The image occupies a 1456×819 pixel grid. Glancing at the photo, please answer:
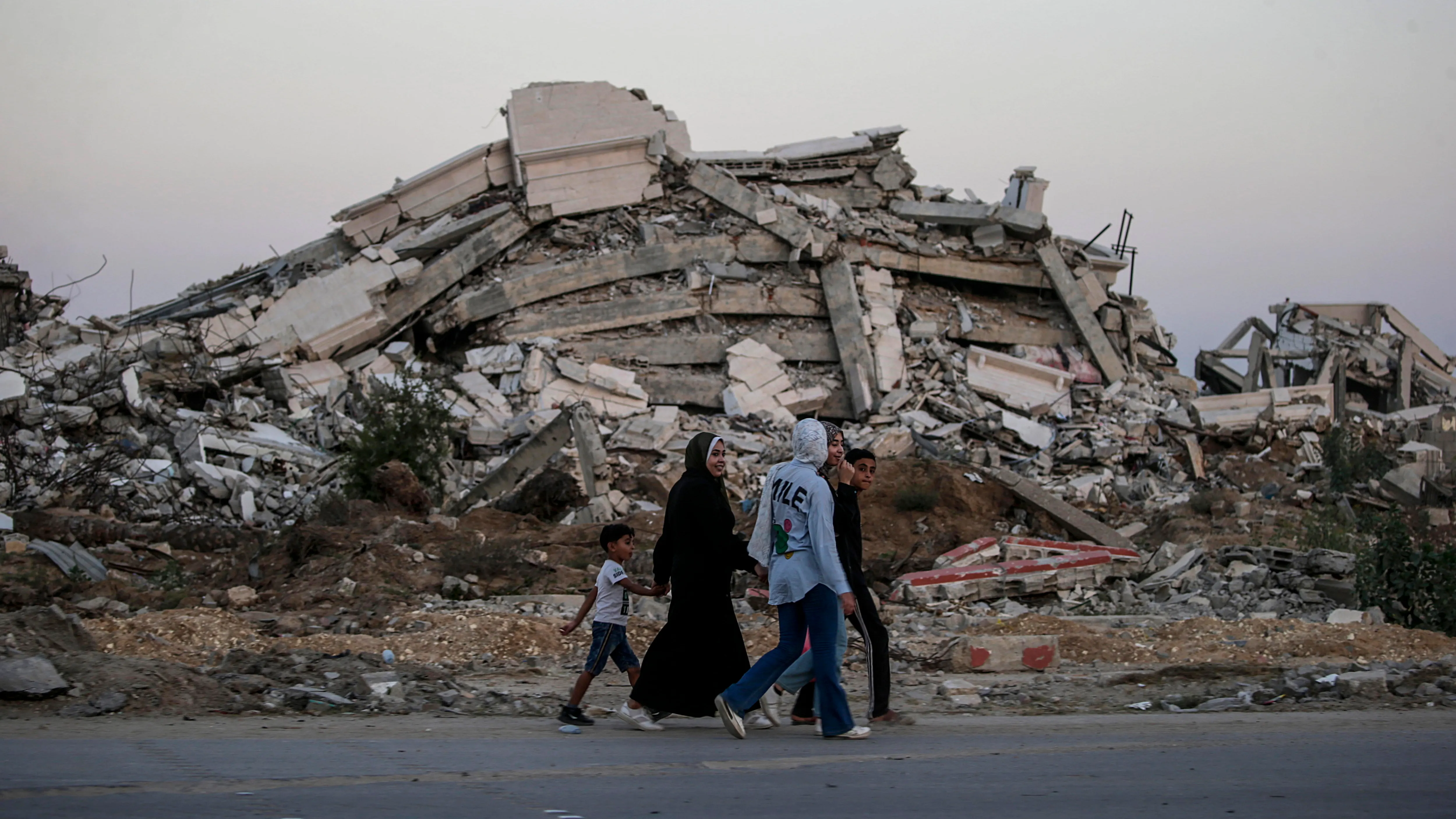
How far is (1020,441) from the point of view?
19.4 meters

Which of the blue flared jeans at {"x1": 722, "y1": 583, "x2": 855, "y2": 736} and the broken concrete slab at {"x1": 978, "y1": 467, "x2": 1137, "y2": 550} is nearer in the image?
the blue flared jeans at {"x1": 722, "y1": 583, "x2": 855, "y2": 736}

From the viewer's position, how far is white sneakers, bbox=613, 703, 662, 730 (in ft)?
16.2

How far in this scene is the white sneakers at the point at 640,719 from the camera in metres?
4.93

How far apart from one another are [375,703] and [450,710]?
36cm

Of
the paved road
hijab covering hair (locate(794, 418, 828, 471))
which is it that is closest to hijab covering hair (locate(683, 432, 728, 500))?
hijab covering hair (locate(794, 418, 828, 471))

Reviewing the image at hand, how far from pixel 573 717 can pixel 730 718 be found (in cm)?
86

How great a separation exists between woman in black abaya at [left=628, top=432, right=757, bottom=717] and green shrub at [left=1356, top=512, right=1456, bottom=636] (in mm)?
6057

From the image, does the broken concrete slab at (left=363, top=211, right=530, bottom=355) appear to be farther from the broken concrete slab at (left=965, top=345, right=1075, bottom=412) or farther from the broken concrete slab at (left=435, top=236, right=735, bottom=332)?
the broken concrete slab at (left=965, top=345, right=1075, bottom=412)

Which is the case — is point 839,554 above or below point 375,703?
above

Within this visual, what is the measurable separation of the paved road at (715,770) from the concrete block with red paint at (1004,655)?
74.3 inches

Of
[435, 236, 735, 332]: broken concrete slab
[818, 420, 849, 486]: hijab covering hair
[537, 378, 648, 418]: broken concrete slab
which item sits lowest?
[818, 420, 849, 486]: hijab covering hair

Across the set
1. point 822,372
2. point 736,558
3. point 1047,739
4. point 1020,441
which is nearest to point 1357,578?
point 1047,739

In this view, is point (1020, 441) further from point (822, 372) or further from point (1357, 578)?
point (1357, 578)

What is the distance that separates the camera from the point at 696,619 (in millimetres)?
4863
